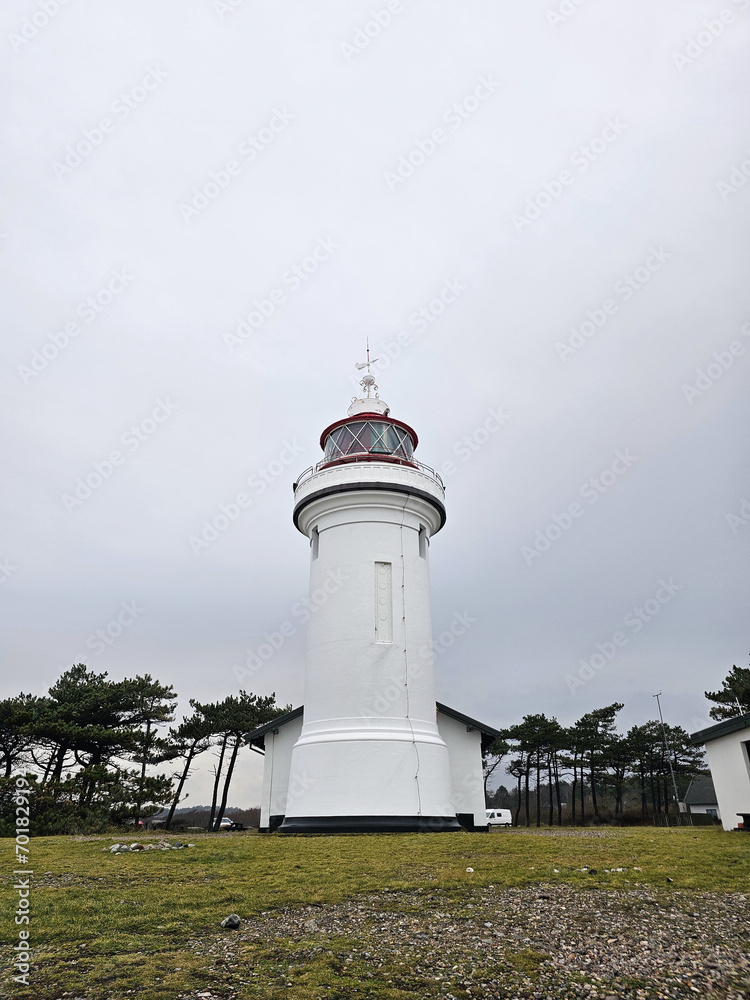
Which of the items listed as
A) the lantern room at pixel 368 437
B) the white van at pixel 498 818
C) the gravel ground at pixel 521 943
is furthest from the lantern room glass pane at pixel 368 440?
the white van at pixel 498 818

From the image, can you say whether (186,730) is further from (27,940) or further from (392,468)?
(27,940)

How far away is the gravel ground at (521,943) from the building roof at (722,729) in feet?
31.7

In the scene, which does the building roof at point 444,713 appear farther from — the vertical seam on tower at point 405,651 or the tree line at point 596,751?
the tree line at point 596,751

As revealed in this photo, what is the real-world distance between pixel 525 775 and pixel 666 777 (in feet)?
37.2

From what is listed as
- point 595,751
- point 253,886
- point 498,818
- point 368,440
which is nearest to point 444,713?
point 368,440

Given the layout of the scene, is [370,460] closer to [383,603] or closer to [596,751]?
[383,603]

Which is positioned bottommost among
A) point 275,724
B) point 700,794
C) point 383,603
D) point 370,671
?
point 700,794

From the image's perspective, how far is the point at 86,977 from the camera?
4.07 m

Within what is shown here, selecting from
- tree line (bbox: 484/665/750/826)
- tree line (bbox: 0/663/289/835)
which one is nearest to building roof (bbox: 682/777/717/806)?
tree line (bbox: 484/665/750/826)

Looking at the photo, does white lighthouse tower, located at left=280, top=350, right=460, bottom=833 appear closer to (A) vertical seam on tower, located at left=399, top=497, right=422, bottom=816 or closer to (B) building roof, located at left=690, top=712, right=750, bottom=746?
(A) vertical seam on tower, located at left=399, top=497, right=422, bottom=816

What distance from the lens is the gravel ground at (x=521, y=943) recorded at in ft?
12.9

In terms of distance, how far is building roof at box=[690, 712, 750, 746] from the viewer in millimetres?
14609

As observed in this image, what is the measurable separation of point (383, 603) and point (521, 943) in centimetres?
1230

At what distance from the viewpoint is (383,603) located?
17.0 m
